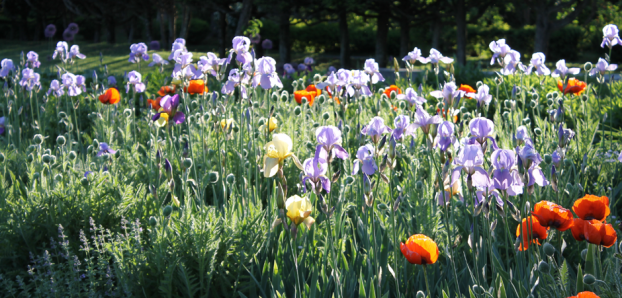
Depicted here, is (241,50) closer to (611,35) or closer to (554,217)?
(554,217)

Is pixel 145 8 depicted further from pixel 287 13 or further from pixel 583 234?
pixel 583 234

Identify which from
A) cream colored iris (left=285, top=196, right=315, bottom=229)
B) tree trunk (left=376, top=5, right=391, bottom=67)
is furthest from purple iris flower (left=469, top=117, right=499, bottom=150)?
tree trunk (left=376, top=5, right=391, bottom=67)

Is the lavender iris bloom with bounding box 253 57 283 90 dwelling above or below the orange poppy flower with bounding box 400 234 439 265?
above

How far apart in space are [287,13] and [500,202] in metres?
11.7

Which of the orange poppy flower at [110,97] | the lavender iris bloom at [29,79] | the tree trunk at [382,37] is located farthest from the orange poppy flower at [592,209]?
the tree trunk at [382,37]

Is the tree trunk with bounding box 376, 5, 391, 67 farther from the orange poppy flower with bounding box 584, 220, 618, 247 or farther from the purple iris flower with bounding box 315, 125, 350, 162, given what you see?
the orange poppy flower with bounding box 584, 220, 618, 247

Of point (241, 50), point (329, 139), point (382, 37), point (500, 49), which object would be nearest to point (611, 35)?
point (500, 49)

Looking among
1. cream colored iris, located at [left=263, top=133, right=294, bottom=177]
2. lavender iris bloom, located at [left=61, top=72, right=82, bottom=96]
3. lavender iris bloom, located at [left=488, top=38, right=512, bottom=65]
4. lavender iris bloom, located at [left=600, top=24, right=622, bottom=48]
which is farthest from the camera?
lavender iris bloom, located at [left=61, top=72, right=82, bottom=96]

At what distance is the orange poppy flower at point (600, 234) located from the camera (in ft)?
4.01

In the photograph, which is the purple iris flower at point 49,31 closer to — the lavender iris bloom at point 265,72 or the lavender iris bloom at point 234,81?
the lavender iris bloom at point 234,81

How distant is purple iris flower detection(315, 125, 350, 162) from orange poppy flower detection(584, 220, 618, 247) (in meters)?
0.67

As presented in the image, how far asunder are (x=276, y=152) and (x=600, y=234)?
88 centimetres

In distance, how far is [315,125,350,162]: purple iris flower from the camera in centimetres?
138

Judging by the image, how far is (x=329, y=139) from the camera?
1.40 metres
